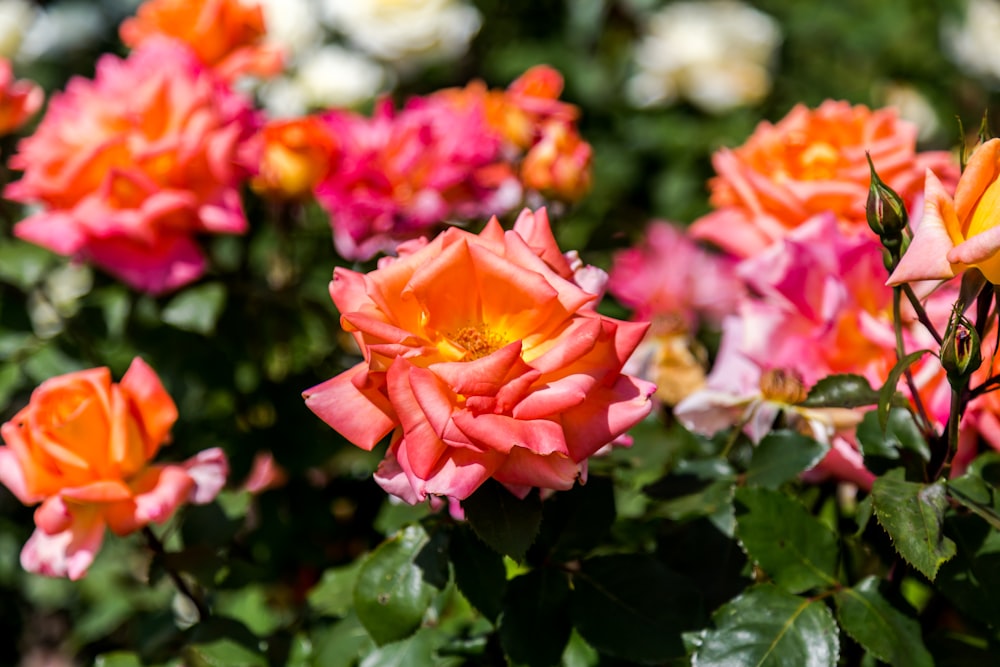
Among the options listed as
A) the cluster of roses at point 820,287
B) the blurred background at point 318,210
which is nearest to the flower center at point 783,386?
the cluster of roses at point 820,287

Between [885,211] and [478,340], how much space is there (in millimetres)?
253

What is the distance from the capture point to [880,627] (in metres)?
0.64

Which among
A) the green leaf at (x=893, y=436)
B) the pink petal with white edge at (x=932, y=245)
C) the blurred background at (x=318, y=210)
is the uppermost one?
the pink petal with white edge at (x=932, y=245)

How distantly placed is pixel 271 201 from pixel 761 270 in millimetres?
576

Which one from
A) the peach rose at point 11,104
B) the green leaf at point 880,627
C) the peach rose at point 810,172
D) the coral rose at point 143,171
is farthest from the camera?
the peach rose at point 11,104

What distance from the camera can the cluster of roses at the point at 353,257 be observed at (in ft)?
1.85

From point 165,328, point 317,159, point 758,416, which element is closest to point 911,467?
point 758,416

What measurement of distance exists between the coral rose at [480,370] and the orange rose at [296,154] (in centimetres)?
46

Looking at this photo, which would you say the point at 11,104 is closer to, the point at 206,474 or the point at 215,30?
Answer: the point at 215,30

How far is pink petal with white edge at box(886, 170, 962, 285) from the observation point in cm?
53

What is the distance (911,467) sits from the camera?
0.65 metres

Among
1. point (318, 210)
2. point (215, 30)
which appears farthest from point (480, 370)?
point (318, 210)

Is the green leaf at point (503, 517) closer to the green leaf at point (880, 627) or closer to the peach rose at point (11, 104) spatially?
the green leaf at point (880, 627)

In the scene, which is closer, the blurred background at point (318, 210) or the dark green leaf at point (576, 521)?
the dark green leaf at point (576, 521)
